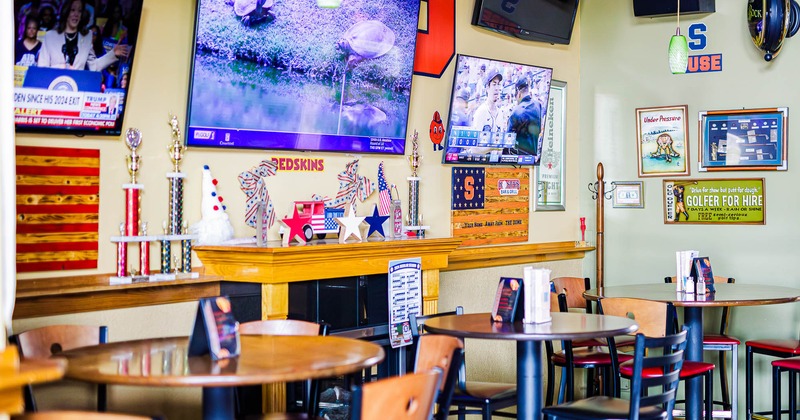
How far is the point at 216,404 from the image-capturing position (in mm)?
3184

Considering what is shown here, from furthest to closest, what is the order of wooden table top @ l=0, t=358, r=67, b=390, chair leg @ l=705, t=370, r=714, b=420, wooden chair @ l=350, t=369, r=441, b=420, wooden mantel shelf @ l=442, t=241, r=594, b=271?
wooden mantel shelf @ l=442, t=241, r=594, b=271, chair leg @ l=705, t=370, r=714, b=420, wooden chair @ l=350, t=369, r=441, b=420, wooden table top @ l=0, t=358, r=67, b=390

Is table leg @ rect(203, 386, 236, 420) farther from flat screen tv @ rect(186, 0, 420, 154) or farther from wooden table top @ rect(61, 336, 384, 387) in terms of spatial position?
flat screen tv @ rect(186, 0, 420, 154)

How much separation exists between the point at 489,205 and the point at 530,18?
54.1 inches

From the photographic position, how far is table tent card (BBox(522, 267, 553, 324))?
4.19 meters

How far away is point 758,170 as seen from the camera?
686 centimetres

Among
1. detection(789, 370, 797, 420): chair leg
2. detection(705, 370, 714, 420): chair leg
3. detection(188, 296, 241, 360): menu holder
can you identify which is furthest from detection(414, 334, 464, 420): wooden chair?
detection(789, 370, 797, 420): chair leg

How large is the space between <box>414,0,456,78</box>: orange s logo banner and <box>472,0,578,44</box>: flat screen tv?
241 mm

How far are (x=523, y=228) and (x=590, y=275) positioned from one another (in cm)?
91

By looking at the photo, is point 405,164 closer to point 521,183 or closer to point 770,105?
point 521,183

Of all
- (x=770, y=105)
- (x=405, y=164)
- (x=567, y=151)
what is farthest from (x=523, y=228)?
(x=770, y=105)

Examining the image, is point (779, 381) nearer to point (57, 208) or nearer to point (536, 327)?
point (536, 327)

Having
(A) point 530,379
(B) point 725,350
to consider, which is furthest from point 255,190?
(B) point 725,350

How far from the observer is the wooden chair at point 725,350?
6021mm

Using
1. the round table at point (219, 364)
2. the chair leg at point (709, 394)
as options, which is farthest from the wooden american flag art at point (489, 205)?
the round table at point (219, 364)
